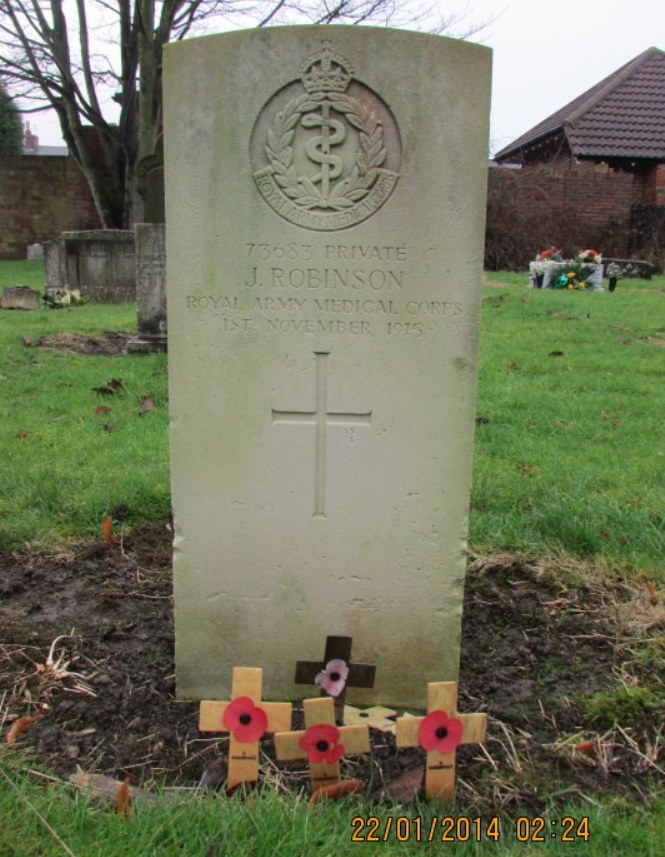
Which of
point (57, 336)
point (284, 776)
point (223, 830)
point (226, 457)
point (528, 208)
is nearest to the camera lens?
point (223, 830)

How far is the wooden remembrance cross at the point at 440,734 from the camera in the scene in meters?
2.03

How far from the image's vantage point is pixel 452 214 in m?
2.26

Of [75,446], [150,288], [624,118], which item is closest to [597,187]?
[624,118]

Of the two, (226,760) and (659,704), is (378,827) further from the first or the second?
(659,704)

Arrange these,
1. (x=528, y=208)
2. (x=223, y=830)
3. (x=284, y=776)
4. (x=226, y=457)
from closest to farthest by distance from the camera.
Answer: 1. (x=223, y=830)
2. (x=284, y=776)
3. (x=226, y=457)
4. (x=528, y=208)

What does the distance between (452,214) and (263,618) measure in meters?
1.40

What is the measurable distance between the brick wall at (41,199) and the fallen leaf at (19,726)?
21572mm

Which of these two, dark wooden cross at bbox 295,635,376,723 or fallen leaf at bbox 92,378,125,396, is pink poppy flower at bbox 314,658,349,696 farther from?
fallen leaf at bbox 92,378,125,396

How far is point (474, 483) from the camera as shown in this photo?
4164 mm

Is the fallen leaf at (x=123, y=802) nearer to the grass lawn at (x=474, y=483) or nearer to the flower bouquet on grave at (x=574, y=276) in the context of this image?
the grass lawn at (x=474, y=483)

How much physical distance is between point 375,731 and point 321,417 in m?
0.99

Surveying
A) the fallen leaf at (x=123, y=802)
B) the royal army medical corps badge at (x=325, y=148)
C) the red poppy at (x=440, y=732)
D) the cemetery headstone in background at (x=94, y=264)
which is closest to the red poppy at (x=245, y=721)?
the fallen leaf at (x=123, y=802)

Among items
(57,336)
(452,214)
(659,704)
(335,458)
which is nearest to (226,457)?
(335,458)
